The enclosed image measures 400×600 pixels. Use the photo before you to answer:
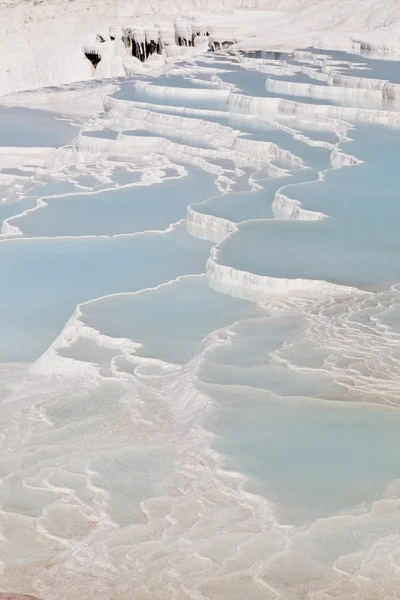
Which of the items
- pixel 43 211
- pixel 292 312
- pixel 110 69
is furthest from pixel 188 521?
pixel 110 69

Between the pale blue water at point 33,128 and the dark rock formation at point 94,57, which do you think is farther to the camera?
the dark rock formation at point 94,57

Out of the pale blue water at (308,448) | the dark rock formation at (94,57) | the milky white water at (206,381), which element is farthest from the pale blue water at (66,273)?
the dark rock formation at (94,57)

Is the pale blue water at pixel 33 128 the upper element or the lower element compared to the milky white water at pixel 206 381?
lower

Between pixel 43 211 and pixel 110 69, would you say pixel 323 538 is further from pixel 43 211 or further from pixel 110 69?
pixel 110 69

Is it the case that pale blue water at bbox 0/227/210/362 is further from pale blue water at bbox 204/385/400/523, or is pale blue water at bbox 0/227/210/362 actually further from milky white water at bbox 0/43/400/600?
pale blue water at bbox 204/385/400/523

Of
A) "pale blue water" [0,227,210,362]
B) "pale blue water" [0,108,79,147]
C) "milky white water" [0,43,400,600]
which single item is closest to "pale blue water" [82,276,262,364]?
"milky white water" [0,43,400,600]

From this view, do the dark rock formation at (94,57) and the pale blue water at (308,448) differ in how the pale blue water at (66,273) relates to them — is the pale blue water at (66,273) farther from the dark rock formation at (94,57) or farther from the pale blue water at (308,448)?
the dark rock formation at (94,57)

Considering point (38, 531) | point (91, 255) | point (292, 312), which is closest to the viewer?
point (38, 531)

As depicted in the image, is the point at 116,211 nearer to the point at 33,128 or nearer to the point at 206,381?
the point at 206,381
